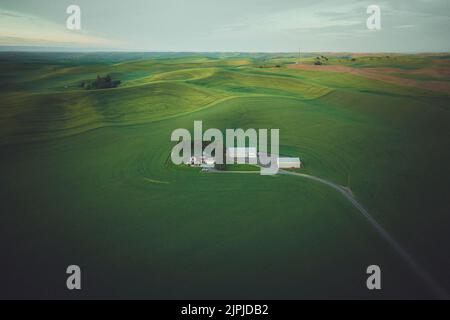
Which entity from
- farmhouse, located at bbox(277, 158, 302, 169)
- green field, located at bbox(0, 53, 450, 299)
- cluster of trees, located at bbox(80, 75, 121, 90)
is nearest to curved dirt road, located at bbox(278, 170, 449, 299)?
green field, located at bbox(0, 53, 450, 299)

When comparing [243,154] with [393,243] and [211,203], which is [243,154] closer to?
[211,203]

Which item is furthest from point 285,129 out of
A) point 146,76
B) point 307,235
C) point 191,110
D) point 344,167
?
point 146,76

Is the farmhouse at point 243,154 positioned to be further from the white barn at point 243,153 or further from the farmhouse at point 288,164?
the farmhouse at point 288,164

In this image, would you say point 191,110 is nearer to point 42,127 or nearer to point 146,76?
point 42,127

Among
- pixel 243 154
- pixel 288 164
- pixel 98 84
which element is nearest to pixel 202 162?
pixel 243 154

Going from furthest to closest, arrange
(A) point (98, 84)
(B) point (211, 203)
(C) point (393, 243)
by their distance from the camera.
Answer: (A) point (98, 84) → (B) point (211, 203) → (C) point (393, 243)

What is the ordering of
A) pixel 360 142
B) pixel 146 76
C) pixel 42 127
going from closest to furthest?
pixel 360 142 → pixel 42 127 → pixel 146 76

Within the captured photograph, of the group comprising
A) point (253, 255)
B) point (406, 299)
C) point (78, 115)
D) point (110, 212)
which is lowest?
point (406, 299)

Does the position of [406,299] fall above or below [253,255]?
below
